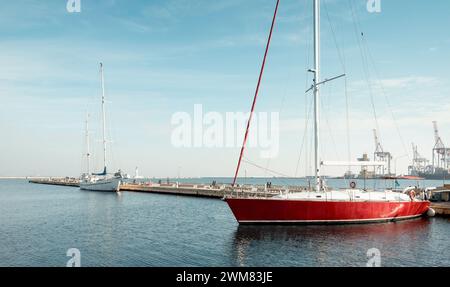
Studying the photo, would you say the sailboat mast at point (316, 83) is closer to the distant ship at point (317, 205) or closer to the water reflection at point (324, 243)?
the distant ship at point (317, 205)

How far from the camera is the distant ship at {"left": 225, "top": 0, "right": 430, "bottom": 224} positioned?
1233 inches

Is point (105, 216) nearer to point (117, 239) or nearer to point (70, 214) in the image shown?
point (70, 214)

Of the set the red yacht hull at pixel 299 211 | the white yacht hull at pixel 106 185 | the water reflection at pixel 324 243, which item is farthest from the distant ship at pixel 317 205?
the white yacht hull at pixel 106 185

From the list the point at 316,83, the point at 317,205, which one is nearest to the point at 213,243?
the point at 317,205

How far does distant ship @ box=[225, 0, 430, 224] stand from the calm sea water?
81 centimetres

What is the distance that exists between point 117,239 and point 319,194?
1753 cm

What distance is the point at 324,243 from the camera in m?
26.2

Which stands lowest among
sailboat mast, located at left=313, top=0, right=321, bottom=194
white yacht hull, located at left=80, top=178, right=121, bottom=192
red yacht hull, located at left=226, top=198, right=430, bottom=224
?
white yacht hull, located at left=80, top=178, right=121, bottom=192

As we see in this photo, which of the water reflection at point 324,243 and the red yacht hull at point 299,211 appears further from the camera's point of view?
the red yacht hull at point 299,211

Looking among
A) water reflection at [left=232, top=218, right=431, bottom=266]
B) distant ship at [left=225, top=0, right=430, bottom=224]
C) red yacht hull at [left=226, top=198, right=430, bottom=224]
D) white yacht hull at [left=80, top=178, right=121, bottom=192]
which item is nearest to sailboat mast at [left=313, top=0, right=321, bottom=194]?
distant ship at [left=225, top=0, right=430, bottom=224]

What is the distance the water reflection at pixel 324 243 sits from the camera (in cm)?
2228

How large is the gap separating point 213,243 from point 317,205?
33.8 feet

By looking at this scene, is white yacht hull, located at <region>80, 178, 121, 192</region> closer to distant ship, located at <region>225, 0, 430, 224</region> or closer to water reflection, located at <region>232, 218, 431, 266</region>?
distant ship, located at <region>225, 0, 430, 224</region>
